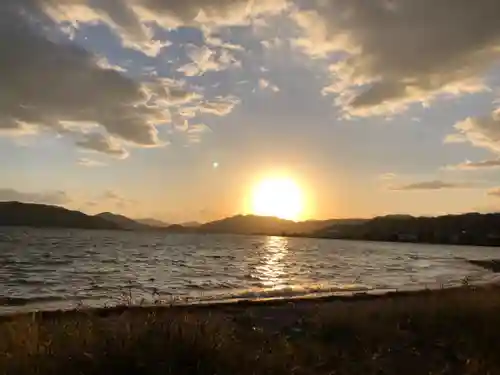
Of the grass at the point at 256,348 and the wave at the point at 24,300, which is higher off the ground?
the grass at the point at 256,348

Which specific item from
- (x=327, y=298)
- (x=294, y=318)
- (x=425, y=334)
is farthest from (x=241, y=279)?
(x=425, y=334)

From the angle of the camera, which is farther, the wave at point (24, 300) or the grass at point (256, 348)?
the wave at point (24, 300)

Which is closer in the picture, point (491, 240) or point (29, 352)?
point (29, 352)

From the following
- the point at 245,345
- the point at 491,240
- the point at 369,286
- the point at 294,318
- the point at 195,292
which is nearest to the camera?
the point at 245,345

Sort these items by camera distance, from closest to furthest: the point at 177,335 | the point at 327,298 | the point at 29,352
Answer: the point at 29,352 < the point at 177,335 < the point at 327,298

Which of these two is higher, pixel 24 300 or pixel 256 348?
pixel 256 348

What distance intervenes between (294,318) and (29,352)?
10136mm

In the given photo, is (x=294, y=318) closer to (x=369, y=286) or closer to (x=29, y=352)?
(x=29, y=352)

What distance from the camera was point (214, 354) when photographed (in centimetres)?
810

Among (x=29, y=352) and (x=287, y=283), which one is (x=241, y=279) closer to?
(x=287, y=283)

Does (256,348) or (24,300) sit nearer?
(256,348)

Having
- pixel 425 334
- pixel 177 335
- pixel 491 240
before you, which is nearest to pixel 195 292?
pixel 425 334

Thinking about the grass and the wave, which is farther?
the wave

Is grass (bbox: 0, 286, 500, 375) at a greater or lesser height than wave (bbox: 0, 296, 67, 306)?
greater
